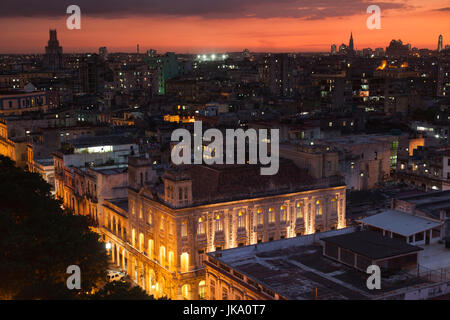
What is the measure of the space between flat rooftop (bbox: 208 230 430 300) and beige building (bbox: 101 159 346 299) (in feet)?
33.0

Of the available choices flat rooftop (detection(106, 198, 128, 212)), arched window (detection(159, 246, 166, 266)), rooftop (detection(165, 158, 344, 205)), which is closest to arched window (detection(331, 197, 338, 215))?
rooftop (detection(165, 158, 344, 205))

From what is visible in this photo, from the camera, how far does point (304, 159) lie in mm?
78188

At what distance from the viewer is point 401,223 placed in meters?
61.5

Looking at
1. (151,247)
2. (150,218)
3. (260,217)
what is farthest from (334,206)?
(151,247)

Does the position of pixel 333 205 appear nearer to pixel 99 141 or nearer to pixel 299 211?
pixel 299 211

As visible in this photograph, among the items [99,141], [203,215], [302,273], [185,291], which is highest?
[99,141]

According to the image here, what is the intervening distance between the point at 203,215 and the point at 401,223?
21.5 m

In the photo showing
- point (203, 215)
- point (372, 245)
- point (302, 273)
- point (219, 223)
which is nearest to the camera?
point (302, 273)

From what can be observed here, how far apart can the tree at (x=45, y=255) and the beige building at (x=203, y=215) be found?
7066mm

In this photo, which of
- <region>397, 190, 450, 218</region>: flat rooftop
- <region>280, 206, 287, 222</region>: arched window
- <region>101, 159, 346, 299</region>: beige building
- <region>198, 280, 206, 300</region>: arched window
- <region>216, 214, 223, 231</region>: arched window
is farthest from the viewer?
<region>280, 206, 287, 222</region>: arched window

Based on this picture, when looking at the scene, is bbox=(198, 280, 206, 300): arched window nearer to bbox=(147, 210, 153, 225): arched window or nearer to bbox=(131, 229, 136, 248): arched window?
bbox=(147, 210, 153, 225): arched window

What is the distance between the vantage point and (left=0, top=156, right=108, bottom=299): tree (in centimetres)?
5847
